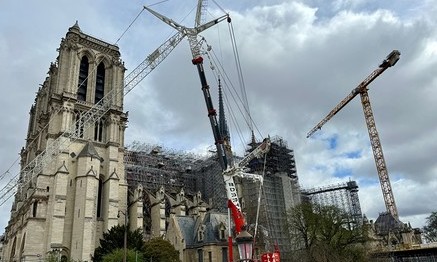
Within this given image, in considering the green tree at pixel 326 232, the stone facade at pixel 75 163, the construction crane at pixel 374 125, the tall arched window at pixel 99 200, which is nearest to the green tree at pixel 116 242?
the stone facade at pixel 75 163

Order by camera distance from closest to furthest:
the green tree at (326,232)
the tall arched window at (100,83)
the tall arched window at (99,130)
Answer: the green tree at (326,232), the tall arched window at (99,130), the tall arched window at (100,83)

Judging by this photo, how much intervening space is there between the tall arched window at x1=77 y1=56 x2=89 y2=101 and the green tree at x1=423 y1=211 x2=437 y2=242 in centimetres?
7625

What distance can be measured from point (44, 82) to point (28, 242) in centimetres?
3822

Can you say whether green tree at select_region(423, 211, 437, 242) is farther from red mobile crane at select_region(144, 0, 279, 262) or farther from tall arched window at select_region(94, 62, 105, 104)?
tall arched window at select_region(94, 62, 105, 104)

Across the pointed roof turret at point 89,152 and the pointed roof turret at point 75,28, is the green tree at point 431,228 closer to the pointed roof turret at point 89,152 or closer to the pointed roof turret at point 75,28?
the pointed roof turret at point 89,152

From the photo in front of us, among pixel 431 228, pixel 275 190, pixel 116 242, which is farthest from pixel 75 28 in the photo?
pixel 431 228

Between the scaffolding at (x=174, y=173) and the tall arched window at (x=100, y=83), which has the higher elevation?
the tall arched window at (x=100, y=83)

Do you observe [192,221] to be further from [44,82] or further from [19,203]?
[44,82]

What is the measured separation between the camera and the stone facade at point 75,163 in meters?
50.8

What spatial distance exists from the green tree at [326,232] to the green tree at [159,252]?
1483 cm

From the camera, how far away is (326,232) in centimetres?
4519

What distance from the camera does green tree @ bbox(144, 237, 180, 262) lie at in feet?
143

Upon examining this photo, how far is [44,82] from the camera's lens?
75.9 meters

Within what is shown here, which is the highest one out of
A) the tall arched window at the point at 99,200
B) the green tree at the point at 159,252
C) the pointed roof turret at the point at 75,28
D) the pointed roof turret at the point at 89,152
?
the pointed roof turret at the point at 75,28
